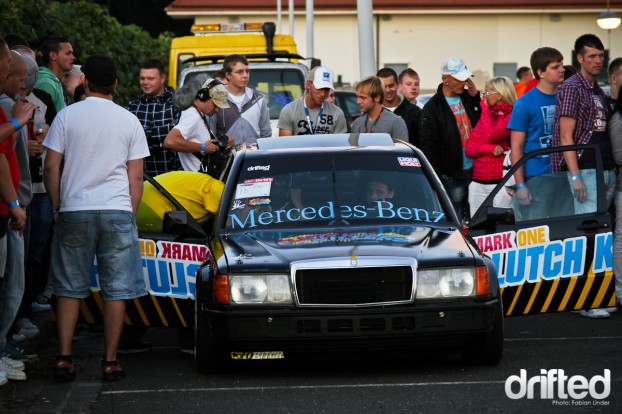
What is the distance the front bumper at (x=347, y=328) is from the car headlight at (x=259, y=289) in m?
0.08

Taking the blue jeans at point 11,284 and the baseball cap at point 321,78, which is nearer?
the blue jeans at point 11,284

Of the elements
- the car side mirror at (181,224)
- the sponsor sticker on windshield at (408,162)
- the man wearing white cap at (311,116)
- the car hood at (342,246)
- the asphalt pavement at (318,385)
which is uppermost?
the man wearing white cap at (311,116)

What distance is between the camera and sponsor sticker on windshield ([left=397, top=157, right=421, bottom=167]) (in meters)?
9.40

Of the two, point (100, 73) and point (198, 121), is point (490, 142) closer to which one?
point (198, 121)

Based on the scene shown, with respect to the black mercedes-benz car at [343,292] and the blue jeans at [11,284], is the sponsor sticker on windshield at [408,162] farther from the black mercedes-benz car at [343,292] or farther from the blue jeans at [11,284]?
the blue jeans at [11,284]

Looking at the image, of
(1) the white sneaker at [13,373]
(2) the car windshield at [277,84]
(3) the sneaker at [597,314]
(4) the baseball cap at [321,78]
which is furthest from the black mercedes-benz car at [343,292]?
(2) the car windshield at [277,84]

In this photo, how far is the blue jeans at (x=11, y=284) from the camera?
834 centimetres

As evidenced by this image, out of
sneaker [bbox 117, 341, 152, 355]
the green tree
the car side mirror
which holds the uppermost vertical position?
the green tree

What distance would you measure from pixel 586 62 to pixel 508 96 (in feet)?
4.01

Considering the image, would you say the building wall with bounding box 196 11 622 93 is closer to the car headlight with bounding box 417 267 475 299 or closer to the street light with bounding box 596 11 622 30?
the street light with bounding box 596 11 622 30

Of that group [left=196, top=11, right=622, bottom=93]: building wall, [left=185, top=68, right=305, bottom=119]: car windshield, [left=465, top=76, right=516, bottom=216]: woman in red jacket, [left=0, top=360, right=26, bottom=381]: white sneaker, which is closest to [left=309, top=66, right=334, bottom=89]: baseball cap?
[left=465, top=76, right=516, bottom=216]: woman in red jacket

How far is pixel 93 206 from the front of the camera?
850cm

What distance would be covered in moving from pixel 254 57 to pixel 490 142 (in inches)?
251

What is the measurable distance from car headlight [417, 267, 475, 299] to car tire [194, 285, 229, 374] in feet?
4.16
